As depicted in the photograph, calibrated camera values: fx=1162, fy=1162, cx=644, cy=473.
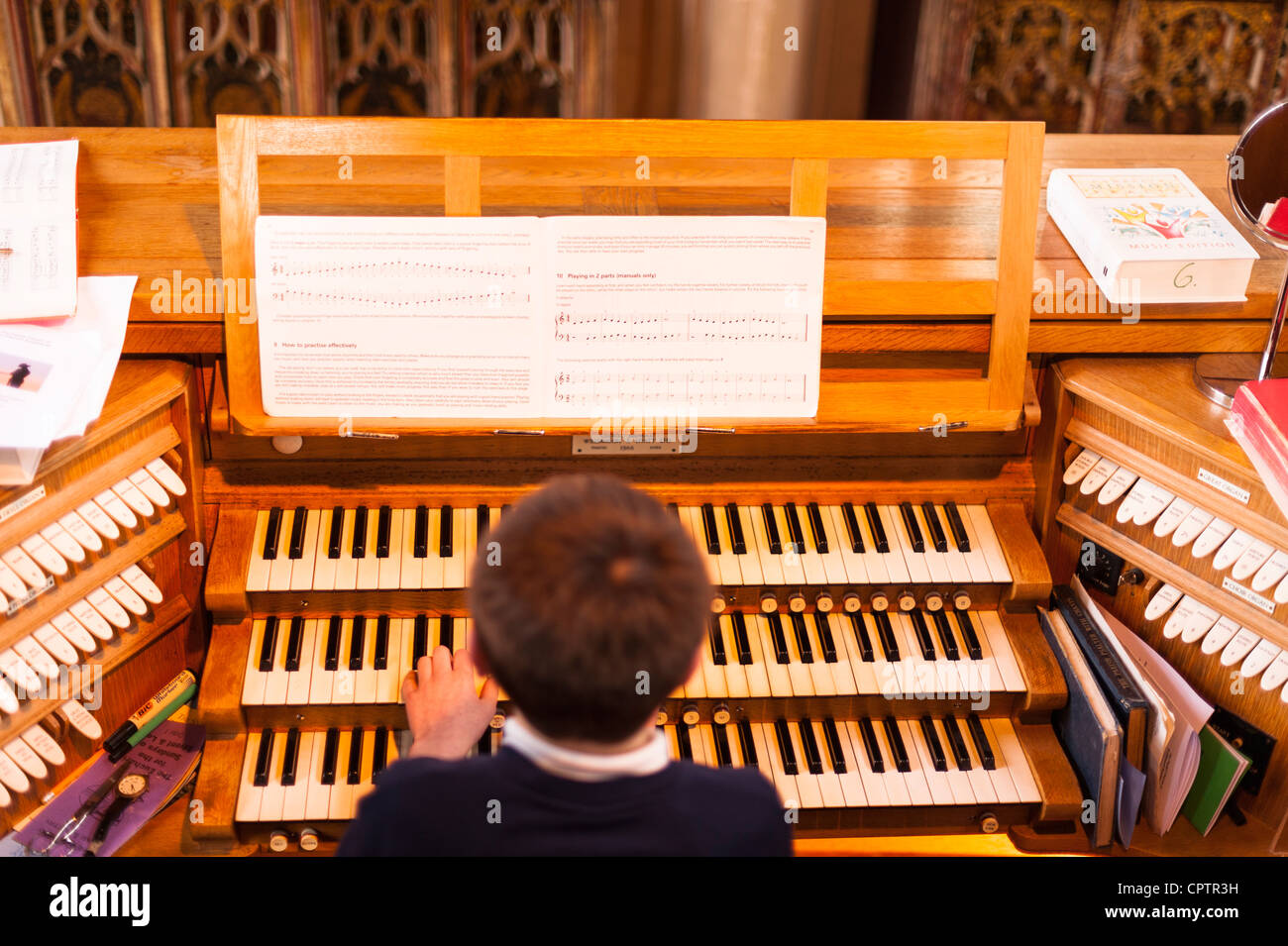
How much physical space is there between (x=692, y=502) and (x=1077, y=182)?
1.18m

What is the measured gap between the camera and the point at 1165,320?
2535 mm

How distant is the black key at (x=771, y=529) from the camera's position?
2562 mm

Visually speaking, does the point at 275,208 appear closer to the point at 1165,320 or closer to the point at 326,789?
the point at 326,789

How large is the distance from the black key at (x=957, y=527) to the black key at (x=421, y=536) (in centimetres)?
117

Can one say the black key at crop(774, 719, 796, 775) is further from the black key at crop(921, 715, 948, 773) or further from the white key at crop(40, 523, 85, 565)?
the white key at crop(40, 523, 85, 565)

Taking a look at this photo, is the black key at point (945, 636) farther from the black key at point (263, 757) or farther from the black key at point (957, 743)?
the black key at point (263, 757)

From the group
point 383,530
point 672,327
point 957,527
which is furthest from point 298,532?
point 957,527

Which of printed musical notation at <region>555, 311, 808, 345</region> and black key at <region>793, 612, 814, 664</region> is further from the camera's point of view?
black key at <region>793, 612, 814, 664</region>

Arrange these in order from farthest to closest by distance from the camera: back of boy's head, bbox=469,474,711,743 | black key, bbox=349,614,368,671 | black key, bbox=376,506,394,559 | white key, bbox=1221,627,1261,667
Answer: black key, bbox=376,506,394,559
black key, bbox=349,614,368,671
white key, bbox=1221,627,1261,667
back of boy's head, bbox=469,474,711,743

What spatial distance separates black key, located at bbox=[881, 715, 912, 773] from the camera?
7.95 ft

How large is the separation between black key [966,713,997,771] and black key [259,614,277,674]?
149 centimetres

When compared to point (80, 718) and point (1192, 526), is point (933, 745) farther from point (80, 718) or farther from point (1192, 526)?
point (80, 718)

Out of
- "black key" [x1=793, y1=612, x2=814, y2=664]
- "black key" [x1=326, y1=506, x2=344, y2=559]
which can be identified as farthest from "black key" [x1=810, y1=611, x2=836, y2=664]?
"black key" [x1=326, y1=506, x2=344, y2=559]

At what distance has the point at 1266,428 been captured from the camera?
214cm
